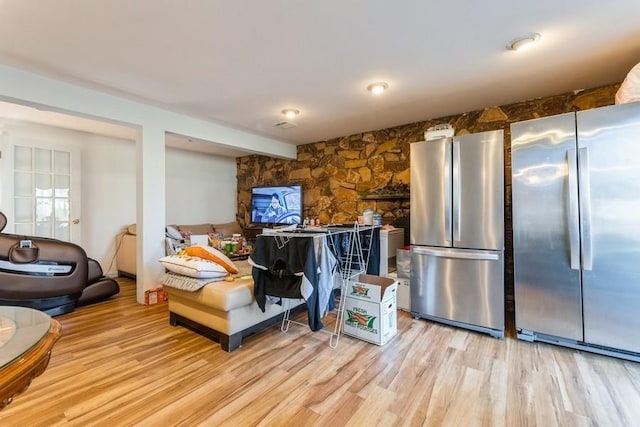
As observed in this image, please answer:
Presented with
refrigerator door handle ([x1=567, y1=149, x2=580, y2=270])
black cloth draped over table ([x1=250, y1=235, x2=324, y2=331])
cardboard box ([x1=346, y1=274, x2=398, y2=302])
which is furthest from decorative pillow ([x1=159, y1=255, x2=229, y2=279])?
refrigerator door handle ([x1=567, y1=149, x2=580, y2=270])

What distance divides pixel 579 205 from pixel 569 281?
1.97 ft

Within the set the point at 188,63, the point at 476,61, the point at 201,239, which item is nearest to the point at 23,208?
the point at 201,239

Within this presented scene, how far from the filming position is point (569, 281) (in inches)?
88.3

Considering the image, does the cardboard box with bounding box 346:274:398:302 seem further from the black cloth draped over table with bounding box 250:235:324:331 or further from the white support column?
the white support column

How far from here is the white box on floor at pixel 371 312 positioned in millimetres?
2377

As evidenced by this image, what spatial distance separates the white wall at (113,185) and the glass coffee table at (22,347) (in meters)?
4.04

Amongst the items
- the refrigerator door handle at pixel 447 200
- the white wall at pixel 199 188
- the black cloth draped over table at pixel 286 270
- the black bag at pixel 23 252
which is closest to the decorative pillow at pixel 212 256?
the black cloth draped over table at pixel 286 270

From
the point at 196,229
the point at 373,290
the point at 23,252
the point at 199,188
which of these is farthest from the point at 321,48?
the point at 199,188

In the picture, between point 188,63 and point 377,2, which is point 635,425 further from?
point 188,63

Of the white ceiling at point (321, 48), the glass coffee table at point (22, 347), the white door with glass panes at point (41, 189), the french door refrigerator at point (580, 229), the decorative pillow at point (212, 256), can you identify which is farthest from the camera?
the white door with glass panes at point (41, 189)

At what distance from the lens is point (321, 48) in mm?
2113

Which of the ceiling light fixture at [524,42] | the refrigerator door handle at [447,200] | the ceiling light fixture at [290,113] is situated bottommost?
the refrigerator door handle at [447,200]

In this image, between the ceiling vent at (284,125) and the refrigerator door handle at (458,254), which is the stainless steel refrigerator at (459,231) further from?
the ceiling vent at (284,125)

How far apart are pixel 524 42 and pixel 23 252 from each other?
461 centimetres
